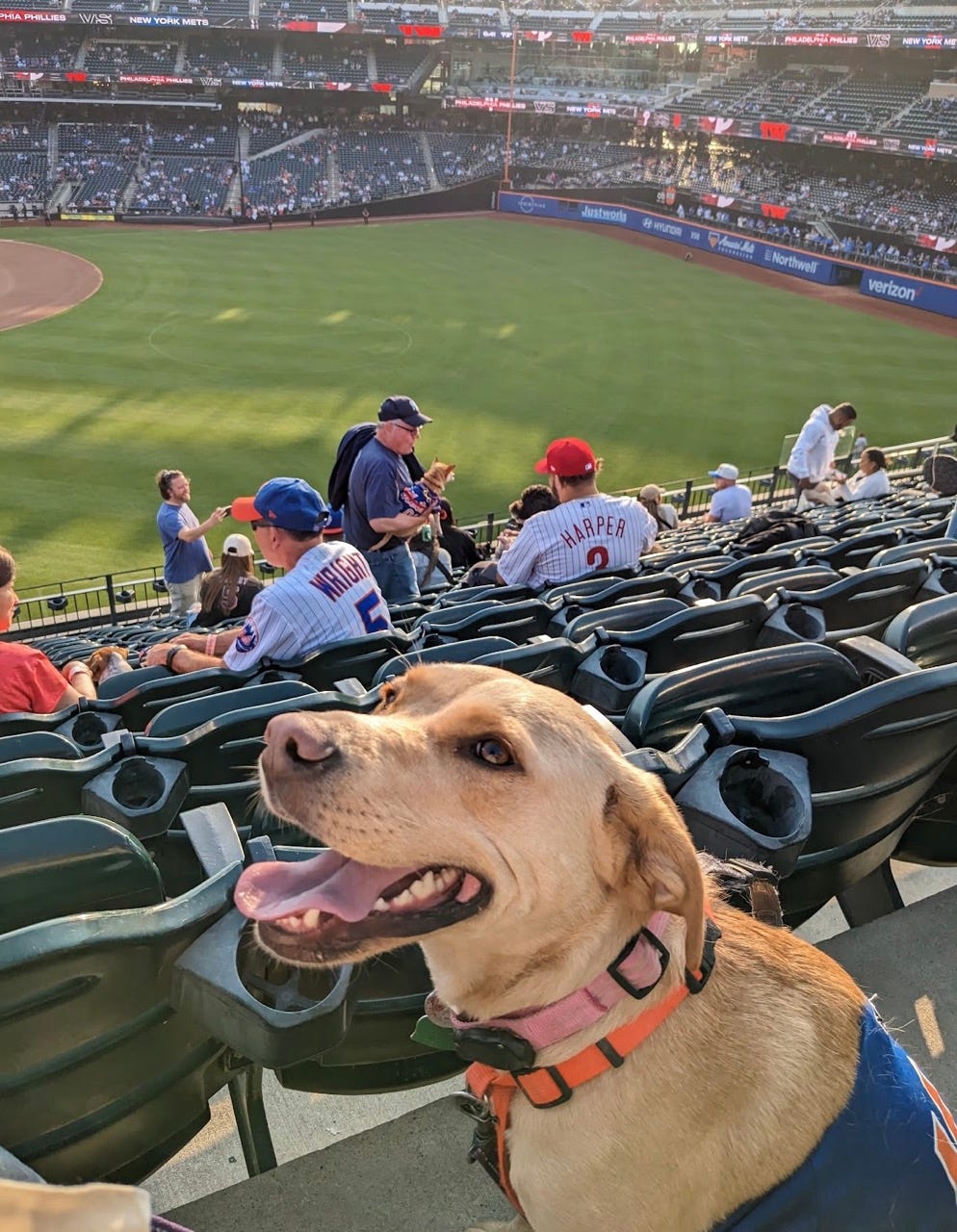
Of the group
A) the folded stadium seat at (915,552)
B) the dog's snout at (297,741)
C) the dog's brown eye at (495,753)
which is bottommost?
the folded stadium seat at (915,552)

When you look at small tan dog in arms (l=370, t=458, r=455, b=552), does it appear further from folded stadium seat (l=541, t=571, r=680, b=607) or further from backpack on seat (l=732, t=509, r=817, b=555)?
backpack on seat (l=732, t=509, r=817, b=555)

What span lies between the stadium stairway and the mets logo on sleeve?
1.97 metres

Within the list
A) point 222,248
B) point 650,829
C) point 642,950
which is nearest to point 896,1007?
point 642,950

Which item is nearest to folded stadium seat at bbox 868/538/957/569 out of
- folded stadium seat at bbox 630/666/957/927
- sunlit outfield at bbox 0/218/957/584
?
folded stadium seat at bbox 630/666/957/927

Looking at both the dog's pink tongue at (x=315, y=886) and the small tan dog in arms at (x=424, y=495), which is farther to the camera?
the small tan dog in arms at (x=424, y=495)

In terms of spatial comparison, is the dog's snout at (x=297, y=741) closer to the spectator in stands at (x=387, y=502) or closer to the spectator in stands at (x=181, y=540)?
the spectator in stands at (x=387, y=502)

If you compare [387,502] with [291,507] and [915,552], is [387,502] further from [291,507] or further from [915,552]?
[915,552]

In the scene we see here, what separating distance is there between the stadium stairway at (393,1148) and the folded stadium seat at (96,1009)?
0.34 meters

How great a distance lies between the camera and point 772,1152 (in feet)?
5.90

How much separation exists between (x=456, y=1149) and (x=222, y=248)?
38.5 meters

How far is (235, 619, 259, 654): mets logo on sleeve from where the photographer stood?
420 cm

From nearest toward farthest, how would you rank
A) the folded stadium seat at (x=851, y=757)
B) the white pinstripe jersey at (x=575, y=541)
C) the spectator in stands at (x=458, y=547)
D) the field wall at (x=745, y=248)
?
the folded stadium seat at (x=851, y=757) → the white pinstripe jersey at (x=575, y=541) → the spectator in stands at (x=458, y=547) → the field wall at (x=745, y=248)

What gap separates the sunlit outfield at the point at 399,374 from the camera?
17016 millimetres

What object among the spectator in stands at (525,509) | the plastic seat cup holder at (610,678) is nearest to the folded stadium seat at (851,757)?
the plastic seat cup holder at (610,678)
